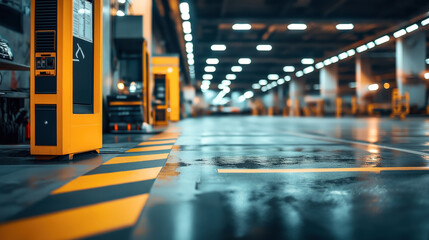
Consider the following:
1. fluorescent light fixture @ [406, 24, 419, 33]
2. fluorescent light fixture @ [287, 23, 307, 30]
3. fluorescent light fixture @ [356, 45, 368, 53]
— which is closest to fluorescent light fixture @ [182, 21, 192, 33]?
fluorescent light fixture @ [287, 23, 307, 30]

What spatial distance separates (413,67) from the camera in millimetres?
24125

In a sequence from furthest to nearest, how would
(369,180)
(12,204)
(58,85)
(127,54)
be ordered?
(127,54) < (58,85) < (369,180) < (12,204)

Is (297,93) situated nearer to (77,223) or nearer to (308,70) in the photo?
(308,70)

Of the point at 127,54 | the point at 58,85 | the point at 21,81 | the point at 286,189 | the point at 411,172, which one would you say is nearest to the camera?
the point at 286,189

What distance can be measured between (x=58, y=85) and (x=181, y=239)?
10.8ft

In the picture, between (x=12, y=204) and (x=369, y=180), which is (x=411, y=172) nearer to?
(x=369, y=180)

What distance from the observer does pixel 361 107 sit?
32.4 metres

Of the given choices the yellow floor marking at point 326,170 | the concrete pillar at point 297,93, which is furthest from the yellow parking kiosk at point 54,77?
the concrete pillar at point 297,93

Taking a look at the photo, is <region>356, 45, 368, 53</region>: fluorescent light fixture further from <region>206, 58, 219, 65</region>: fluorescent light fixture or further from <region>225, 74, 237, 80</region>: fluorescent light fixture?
<region>225, 74, 237, 80</region>: fluorescent light fixture

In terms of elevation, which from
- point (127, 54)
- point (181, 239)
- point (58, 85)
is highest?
point (127, 54)

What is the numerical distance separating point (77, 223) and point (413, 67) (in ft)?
89.8

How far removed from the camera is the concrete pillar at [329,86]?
3659 centimetres

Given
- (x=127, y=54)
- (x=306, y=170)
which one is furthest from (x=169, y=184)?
(x=127, y=54)

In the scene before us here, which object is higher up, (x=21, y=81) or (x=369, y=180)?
(x=21, y=81)
